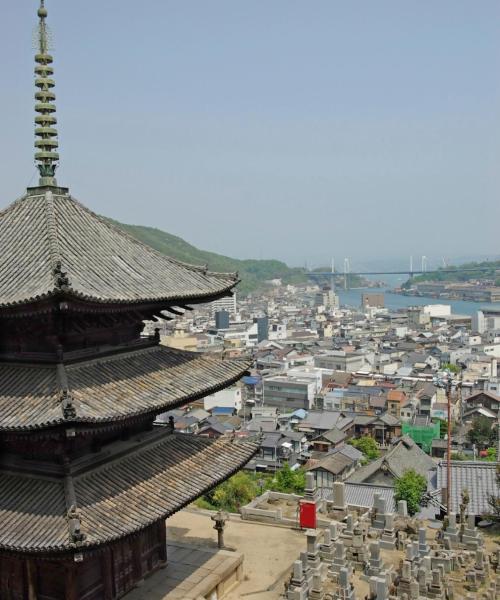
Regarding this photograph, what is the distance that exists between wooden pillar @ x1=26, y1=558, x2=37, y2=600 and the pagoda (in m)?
0.04

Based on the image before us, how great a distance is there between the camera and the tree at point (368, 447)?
70.2 meters

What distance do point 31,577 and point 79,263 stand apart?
27.1 feet

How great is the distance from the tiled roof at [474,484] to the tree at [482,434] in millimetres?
34480

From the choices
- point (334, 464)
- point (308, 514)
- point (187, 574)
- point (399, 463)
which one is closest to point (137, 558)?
point (187, 574)

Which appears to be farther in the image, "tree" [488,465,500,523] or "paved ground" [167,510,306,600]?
"tree" [488,465,500,523]

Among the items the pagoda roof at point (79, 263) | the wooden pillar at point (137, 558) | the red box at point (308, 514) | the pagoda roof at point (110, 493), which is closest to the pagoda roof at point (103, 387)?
the pagoda roof at point (110, 493)

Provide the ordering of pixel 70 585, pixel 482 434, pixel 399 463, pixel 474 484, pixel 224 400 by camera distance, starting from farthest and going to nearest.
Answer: pixel 224 400, pixel 482 434, pixel 399 463, pixel 474 484, pixel 70 585

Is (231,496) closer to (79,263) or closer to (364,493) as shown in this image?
(364,493)

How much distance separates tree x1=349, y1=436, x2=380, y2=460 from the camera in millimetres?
70250

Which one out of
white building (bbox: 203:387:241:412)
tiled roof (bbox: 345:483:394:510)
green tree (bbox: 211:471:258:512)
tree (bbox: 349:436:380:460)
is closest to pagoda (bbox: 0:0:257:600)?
green tree (bbox: 211:471:258:512)

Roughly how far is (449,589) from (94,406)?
15978 millimetres

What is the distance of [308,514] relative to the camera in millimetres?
27016

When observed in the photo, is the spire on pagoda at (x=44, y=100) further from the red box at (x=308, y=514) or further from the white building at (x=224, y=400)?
the white building at (x=224, y=400)

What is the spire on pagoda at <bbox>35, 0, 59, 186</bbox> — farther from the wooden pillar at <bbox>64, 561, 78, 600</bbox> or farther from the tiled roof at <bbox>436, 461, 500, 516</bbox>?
the tiled roof at <bbox>436, 461, 500, 516</bbox>
